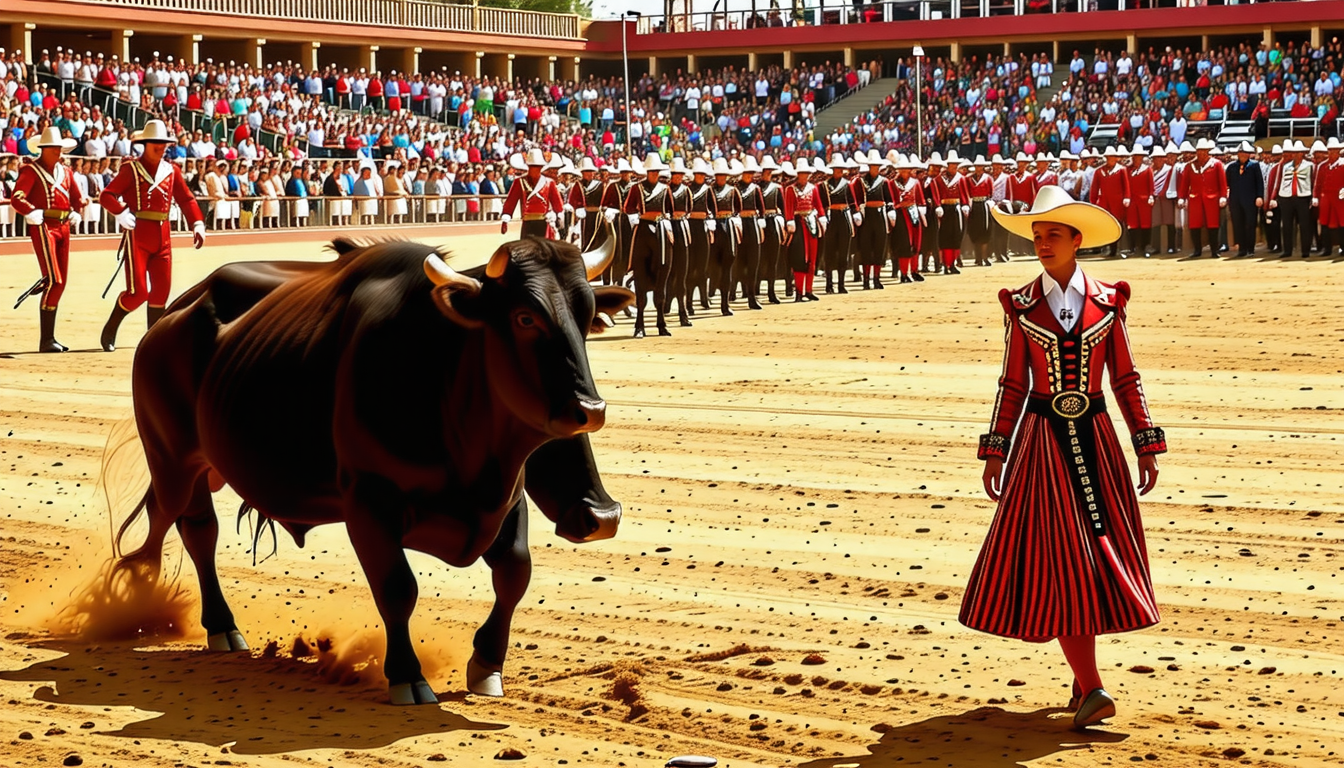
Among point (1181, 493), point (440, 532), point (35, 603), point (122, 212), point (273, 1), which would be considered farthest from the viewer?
point (273, 1)

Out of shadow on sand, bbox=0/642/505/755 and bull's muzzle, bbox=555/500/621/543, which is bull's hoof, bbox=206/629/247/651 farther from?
bull's muzzle, bbox=555/500/621/543

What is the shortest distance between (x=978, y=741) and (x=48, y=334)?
15.0 meters

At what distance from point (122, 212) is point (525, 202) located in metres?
7.73

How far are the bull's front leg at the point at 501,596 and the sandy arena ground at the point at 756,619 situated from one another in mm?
94

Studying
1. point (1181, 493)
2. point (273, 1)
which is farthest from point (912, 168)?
point (273, 1)

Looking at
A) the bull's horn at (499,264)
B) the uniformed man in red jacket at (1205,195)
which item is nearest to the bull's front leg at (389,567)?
the bull's horn at (499,264)

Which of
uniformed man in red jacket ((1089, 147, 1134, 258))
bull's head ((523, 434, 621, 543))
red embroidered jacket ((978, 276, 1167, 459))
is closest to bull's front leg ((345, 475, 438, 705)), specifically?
bull's head ((523, 434, 621, 543))

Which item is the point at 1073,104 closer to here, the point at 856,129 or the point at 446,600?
the point at 856,129

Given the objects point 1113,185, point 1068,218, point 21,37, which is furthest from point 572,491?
point 21,37

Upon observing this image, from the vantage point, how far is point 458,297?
6367 millimetres

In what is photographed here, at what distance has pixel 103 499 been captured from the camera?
424 inches

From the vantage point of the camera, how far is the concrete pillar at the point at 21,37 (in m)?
49.5

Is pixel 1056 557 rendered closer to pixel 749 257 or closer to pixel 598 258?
pixel 598 258

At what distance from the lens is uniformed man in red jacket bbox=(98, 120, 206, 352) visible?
57.5ft
